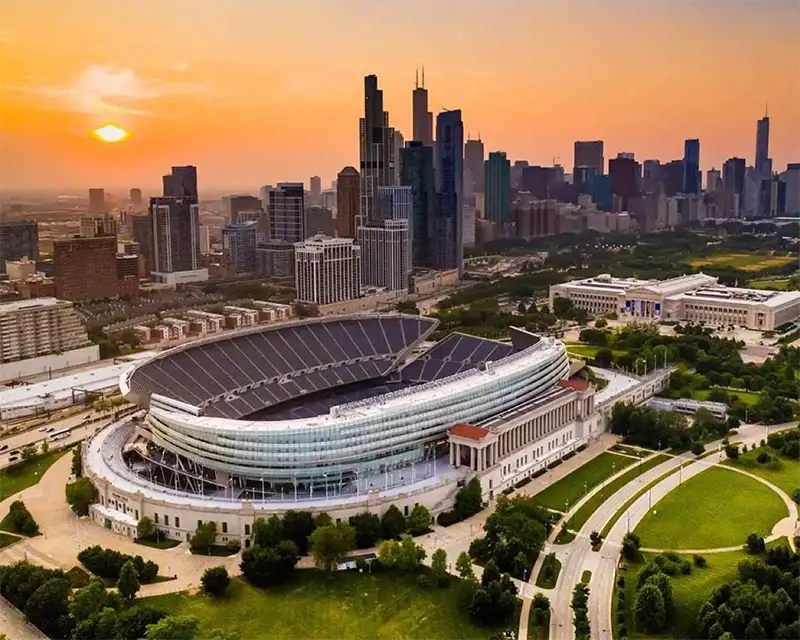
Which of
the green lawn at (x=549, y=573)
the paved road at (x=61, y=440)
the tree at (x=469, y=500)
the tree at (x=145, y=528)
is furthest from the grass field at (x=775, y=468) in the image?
the paved road at (x=61, y=440)

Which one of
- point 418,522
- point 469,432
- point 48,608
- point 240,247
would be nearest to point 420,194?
point 240,247

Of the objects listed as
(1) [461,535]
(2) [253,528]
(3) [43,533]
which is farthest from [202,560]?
(1) [461,535]

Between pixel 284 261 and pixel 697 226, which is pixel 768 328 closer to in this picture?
pixel 284 261

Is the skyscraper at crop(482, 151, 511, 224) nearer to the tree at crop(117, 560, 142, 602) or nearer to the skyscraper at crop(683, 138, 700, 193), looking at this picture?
the skyscraper at crop(683, 138, 700, 193)

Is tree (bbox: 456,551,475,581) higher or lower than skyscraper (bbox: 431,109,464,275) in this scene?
lower

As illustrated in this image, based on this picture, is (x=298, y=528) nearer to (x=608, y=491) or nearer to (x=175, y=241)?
(x=608, y=491)

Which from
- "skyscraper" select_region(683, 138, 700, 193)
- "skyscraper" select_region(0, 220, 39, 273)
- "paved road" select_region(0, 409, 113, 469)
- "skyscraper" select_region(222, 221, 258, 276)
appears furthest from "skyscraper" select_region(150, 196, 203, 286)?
"skyscraper" select_region(683, 138, 700, 193)

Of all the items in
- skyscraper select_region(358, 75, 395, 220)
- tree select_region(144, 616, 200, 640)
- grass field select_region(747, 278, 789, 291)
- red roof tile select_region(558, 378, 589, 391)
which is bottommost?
tree select_region(144, 616, 200, 640)
